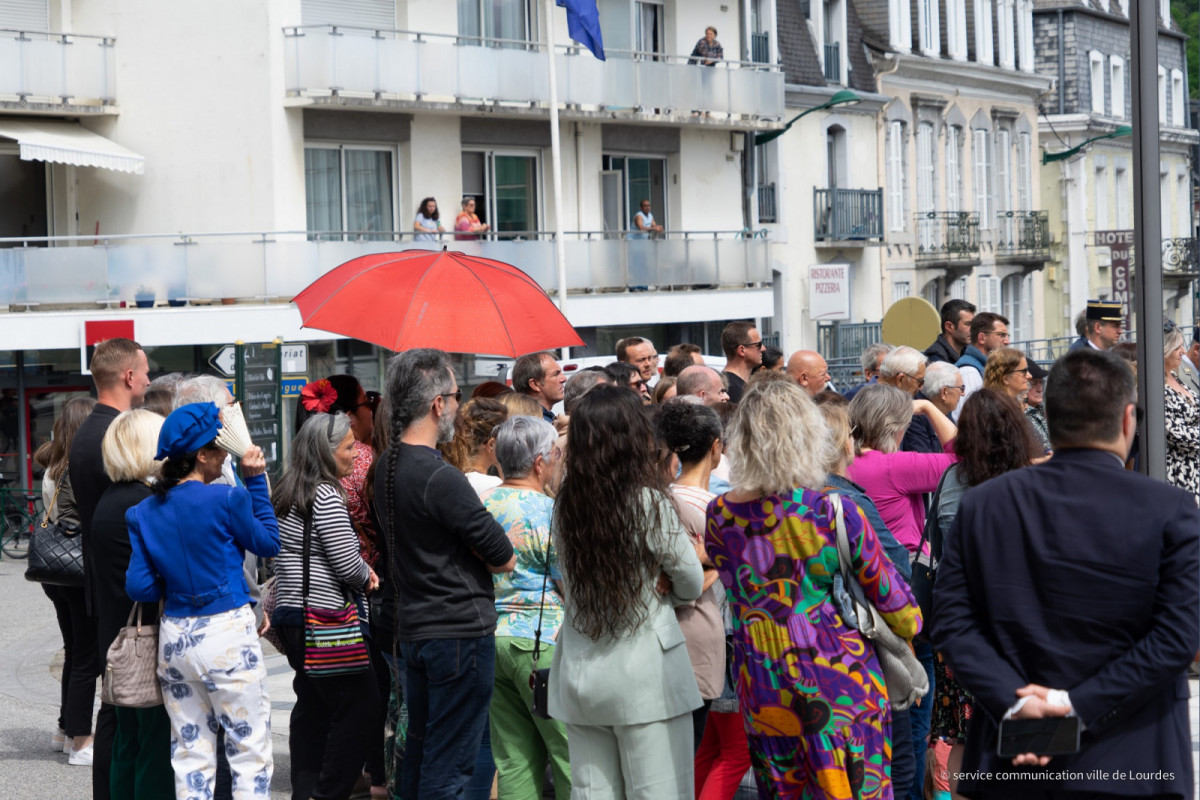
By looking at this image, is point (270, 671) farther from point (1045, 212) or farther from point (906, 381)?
Result: point (1045, 212)

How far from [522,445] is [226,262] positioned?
18249mm

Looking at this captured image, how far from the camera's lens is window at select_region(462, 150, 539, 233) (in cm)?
2694

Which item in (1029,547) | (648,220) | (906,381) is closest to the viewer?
(1029,547)

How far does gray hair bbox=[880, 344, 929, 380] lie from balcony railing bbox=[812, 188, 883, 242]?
975 inches

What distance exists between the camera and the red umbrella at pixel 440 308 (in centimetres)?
818

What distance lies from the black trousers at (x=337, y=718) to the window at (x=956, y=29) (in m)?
34.4

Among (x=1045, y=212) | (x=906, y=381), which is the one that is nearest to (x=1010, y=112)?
(x=1045, y=212)

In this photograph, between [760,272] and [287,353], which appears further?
[760,272]

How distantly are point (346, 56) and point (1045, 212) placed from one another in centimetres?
2409

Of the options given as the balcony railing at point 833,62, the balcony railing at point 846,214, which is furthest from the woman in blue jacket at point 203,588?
the balcony railing at point 833,62

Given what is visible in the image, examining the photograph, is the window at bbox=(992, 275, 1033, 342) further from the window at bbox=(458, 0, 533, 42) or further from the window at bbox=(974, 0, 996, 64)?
the window at bbox=(458, 0, 533, 42)

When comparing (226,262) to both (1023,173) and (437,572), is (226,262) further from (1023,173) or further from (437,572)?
(1023,173)

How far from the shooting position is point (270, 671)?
10.4 metres

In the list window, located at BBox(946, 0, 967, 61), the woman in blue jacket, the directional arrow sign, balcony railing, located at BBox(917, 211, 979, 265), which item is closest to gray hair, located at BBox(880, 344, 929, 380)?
the woman in blue jacket
